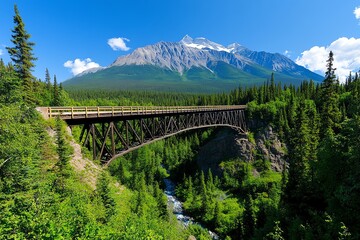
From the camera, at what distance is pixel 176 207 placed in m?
65.1

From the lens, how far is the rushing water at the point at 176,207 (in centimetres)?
5716

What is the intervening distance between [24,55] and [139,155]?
5580 centimetres

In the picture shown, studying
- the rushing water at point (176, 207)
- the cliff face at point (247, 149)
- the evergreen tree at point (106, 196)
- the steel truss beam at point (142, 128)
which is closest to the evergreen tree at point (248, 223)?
the rushing water at point (176, 207)

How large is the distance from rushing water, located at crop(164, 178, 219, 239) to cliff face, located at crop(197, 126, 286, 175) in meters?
13.1

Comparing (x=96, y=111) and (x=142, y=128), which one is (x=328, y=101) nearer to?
(x=142, y=128)

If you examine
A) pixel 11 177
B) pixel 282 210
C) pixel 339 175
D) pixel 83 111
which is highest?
pixel 83 111

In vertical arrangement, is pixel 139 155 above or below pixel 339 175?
below

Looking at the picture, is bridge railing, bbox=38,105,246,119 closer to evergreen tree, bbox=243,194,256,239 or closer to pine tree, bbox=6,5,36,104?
pine tree, bbox=6,5,36,104

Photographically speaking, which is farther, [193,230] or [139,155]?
[139,155]

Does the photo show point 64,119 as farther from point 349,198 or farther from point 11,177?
point 349,198

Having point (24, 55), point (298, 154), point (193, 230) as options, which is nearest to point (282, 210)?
point (298, 154)

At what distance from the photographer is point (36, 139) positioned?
1769 cm

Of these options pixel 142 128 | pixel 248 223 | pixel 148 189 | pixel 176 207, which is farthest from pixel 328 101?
pixel 148 189

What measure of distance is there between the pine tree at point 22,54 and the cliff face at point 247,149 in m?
56.0
